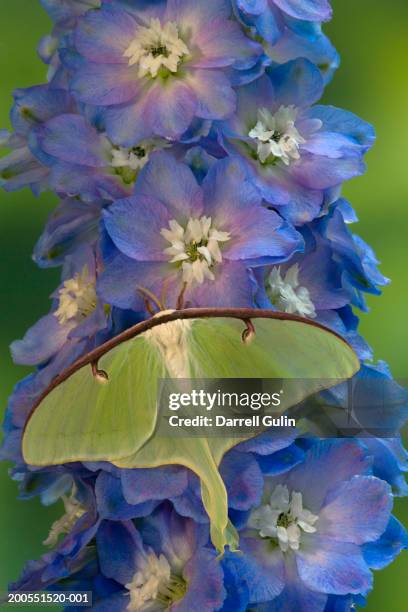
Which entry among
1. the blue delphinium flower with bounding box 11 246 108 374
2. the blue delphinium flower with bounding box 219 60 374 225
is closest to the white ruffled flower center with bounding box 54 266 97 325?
the blue delphinium flower with bounding box 11 246 108 374

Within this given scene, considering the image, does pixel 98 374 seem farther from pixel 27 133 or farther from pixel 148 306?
pixel 27 133

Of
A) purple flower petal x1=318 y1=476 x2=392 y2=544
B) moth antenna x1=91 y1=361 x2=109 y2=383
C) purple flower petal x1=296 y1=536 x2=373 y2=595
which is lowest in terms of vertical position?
purple flower petal x1=296 y1=536 x2=373 y2=595

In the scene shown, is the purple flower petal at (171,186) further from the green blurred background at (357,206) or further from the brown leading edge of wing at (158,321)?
the green blurred background at (357,206)

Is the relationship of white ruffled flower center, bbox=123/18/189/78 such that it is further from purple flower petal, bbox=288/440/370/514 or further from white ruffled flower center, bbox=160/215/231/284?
purple flower petal, bbox=288/440/370/514

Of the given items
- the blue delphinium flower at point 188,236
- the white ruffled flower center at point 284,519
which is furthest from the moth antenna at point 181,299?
the white ruffled flower center at point 284,519

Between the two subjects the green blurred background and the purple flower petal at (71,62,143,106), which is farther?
the green blurred background

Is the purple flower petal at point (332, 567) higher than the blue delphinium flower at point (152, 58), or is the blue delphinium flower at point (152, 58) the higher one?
the blue delphinium flower at point (152, 58)

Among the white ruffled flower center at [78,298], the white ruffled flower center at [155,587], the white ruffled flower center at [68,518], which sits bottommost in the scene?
the white ruffled flower center at [68,518]
